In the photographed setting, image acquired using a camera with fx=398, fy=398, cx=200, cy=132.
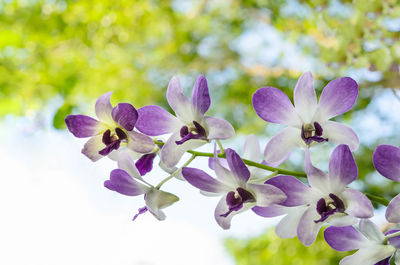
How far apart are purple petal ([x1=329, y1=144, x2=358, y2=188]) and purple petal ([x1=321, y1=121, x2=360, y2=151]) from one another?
0.03 m

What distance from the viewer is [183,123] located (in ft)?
1.12

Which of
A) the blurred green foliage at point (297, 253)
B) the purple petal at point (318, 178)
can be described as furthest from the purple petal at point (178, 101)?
the blurred green foliage at point (297, 253)

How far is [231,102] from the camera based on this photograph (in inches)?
78.2

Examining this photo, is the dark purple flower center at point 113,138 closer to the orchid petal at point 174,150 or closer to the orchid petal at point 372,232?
the orchid petal at point 174,150

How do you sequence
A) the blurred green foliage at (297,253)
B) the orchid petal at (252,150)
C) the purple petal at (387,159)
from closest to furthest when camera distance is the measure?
the purple petal at (387,159) → the orchid petal at (252,150) → the blurred green foliage at (297,253)

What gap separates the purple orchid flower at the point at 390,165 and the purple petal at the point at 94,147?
0.22m

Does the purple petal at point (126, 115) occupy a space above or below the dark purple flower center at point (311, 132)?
above

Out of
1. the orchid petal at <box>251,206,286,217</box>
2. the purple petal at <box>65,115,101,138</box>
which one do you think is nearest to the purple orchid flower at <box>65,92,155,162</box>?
the purple petal at <box>65,115,101,138</box>

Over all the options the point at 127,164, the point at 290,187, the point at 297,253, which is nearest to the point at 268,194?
the point at 290,187

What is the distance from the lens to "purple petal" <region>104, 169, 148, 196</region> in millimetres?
323

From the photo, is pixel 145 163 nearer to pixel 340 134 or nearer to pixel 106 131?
pixel 106 131

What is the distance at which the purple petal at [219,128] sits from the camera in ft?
1.04

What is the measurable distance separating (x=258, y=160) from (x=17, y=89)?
105 centimetres

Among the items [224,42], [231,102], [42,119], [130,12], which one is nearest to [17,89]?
[42,119]
